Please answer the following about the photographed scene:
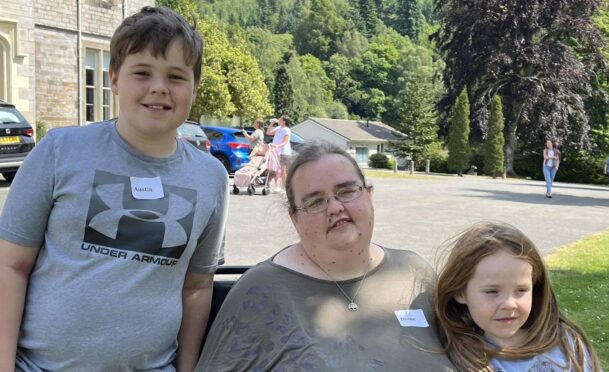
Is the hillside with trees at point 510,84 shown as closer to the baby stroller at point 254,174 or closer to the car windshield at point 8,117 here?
the baby stroller at point 254,174

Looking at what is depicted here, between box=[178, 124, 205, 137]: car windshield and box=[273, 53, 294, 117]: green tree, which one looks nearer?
box=[178, 124, 205, 137]: car windshield

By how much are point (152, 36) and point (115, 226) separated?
1.97 feet

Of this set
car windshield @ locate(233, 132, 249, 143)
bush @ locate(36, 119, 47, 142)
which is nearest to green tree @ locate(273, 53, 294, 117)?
bush @ locate(36, 119, 47, 142)

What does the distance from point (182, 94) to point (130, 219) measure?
0.44 m

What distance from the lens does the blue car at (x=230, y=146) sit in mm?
18953

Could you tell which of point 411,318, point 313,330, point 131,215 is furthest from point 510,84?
point 131,215

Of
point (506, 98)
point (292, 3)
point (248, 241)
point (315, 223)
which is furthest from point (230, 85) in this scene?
point (292, 3)

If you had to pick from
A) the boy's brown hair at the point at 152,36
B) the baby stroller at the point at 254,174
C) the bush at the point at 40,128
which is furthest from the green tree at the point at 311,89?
the boy's brown hair at the point at 152,36

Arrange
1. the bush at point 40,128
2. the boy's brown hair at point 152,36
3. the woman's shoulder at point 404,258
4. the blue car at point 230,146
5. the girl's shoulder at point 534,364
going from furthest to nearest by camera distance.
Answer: the bush at point 40,128 < the blue car at point 230,146 < the woman's shoulder at point 404,258 < the girl's shoulder at point 534,364 < the boy's brown hair at point 152,36

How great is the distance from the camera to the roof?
67.2 meters

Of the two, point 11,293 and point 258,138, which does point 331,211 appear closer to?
point 11,293

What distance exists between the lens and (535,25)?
39375 millimetres

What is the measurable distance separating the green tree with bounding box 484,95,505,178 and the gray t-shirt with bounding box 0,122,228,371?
124 feet

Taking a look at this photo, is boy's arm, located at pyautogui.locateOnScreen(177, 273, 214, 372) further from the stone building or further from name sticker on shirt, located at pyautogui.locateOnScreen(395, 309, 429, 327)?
the stone building
